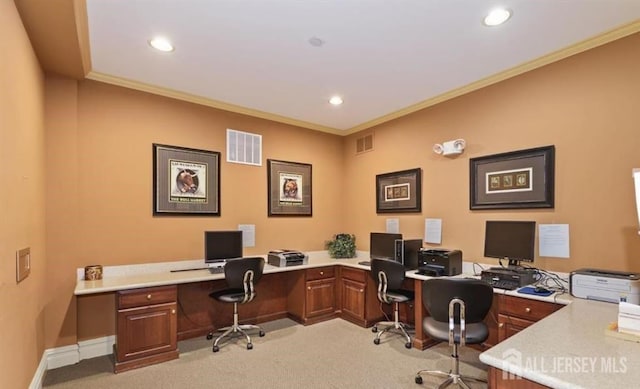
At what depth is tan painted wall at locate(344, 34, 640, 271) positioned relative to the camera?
2.62m

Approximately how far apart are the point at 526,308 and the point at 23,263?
11.9 ft

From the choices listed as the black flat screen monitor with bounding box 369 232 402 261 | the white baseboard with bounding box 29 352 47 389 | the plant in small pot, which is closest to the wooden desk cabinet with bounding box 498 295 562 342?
the black flat screen monitor with bounding box 369 232 402 261

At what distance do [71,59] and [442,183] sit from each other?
3.94 metres

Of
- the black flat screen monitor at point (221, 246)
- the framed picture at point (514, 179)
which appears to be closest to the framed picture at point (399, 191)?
the framed picture at point (514, 179)

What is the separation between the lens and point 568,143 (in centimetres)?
293

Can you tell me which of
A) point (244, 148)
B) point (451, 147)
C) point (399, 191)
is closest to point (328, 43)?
point (451, 147)

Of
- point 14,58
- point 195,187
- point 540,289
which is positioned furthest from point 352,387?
point 14,58

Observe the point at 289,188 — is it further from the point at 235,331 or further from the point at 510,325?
the point at 510,325

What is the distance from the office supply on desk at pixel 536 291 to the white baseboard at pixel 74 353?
12.7 ft

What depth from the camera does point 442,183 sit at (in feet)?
13.1

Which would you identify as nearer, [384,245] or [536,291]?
[536,291]

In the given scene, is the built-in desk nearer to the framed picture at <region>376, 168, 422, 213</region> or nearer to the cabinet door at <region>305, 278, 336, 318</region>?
the cabinet door at <region>305, 278, 336, 318</region>

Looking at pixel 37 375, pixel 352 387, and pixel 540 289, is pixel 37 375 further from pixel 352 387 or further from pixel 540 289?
pixel 540 289

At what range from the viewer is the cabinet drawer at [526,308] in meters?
2.45
